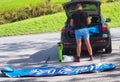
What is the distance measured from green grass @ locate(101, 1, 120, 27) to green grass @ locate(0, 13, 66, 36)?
11.3 ft

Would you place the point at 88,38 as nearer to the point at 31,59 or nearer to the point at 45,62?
the point at 45,62

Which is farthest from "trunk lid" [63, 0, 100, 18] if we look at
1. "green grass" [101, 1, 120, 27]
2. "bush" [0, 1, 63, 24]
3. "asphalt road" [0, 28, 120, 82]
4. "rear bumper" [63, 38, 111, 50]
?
"bush" [0, 1, 63, 24]

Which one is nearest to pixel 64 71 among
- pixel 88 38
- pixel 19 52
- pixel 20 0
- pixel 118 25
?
pixel 88 38

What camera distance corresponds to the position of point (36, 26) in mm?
29141

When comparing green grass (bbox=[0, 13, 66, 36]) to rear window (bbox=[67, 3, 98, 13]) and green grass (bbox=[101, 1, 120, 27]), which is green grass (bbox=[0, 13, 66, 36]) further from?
rear window (bbox=[67, 3, 98, 13])

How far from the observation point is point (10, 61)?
14406mm

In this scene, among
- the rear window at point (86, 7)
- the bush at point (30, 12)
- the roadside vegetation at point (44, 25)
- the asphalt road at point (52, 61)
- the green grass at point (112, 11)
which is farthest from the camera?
the bush at point (30, 12)

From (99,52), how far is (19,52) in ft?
12.4

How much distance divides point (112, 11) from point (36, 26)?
618cm

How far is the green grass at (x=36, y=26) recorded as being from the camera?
92.4ft

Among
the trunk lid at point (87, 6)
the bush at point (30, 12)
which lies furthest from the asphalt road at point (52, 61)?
the bush at point (30, 12)

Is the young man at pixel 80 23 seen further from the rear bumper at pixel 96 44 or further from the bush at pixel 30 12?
the bush at pixel 30 12

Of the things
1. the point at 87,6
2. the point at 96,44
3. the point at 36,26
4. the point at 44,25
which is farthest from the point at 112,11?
the point at 96,44

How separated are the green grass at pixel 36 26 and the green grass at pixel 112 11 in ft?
11.3
